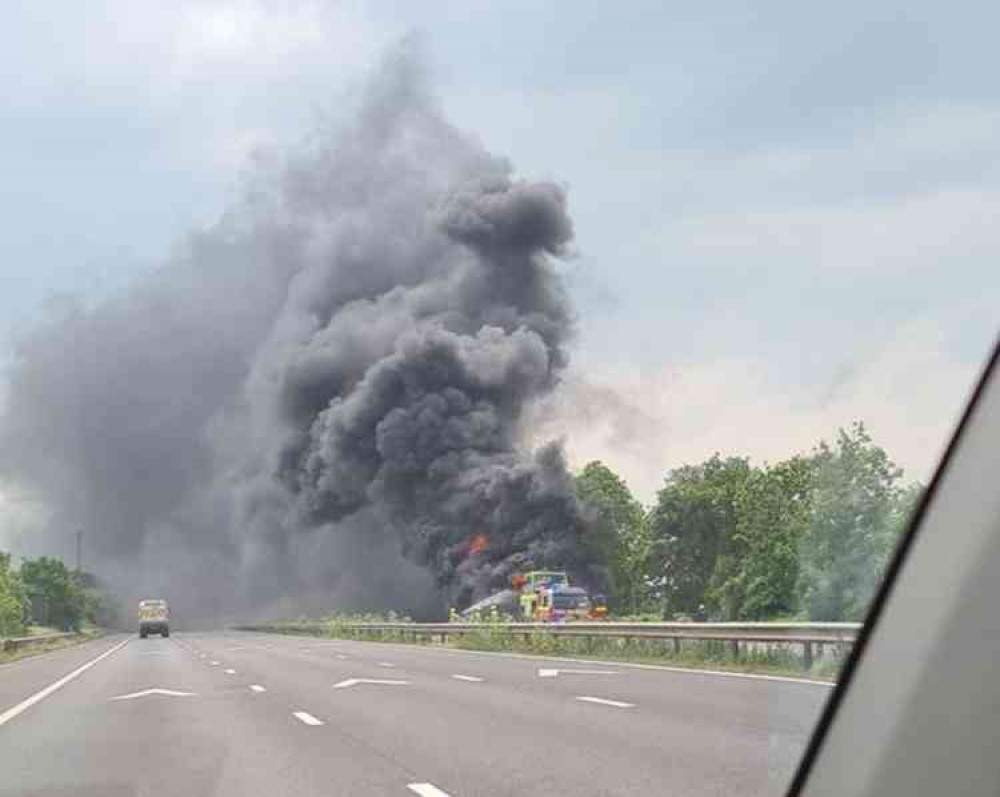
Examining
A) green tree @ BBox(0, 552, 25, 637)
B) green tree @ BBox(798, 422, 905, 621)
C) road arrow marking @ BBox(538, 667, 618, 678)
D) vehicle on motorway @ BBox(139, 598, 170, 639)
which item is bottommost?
green tree @ BBox(798, 422, 905, 621)

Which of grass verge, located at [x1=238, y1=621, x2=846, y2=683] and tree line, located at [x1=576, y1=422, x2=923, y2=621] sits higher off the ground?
grass verge, located at [x1=238, y1=621, x2=846, y2=683]

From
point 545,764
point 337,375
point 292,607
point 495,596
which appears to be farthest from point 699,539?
point 292,607

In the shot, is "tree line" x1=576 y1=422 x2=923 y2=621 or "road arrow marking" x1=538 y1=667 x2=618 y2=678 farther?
"road arrow marking" x1=538 y1=667 x2=618 y2=678

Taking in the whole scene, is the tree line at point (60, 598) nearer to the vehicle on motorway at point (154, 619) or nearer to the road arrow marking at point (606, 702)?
the vehicle on motorway at point (154, 619)

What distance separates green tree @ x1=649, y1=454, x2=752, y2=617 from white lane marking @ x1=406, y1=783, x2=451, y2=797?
73.0 inches

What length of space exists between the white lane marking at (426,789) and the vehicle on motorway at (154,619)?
71.1 meters

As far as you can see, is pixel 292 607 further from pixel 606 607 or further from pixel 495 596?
pixel 606 607

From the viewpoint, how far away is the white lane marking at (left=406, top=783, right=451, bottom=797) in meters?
8.66

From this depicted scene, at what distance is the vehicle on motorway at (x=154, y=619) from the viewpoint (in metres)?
77.8

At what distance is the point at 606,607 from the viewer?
56562 mm

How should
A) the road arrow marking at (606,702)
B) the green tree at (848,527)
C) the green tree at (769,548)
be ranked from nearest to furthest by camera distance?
the green tree at (848,527), the green tree at (769,548), the road arrow marking at (606,702)

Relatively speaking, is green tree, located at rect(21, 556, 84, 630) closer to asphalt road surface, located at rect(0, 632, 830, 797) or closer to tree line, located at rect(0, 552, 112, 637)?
tree line, located at rect(0, 552, 112, 637)

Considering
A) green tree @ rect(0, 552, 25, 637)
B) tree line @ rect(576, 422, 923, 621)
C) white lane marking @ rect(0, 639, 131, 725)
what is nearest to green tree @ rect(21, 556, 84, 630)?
green tree @ rect(0, 552, 25, 637)

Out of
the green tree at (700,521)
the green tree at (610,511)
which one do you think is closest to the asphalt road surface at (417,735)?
the green tree at (700,521)
